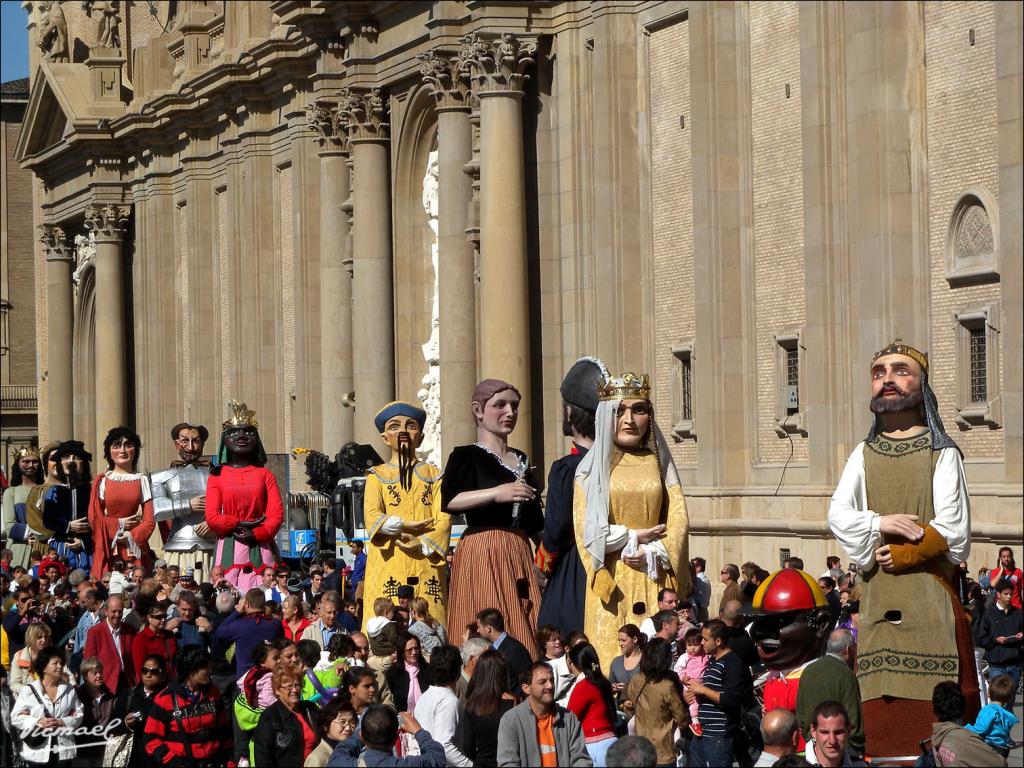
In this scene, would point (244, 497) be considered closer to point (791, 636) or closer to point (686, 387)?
point (791, 636)

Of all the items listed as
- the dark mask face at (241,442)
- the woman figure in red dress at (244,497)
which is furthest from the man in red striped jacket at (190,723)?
the dark mask face at (241,442)

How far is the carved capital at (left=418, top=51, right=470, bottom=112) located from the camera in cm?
3797

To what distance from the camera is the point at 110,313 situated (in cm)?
6159

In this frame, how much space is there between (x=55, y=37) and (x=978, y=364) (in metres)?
43.7

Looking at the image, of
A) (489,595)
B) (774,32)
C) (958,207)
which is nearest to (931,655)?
(489,595)

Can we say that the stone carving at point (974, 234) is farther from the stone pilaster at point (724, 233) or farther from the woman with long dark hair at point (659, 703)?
the woman with long dark hair at point (659, 703)

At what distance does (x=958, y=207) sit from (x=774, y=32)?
16.2 ft

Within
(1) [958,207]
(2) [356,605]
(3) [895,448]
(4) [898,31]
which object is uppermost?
(4) [898,31]

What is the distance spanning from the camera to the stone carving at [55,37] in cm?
6500

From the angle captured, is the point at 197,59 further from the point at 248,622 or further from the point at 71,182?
the point at 248,622

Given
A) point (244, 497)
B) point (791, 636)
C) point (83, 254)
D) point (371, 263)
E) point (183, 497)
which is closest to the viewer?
point (791, 636)

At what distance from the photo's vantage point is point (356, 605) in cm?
2167

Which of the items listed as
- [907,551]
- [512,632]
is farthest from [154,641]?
[907,551]

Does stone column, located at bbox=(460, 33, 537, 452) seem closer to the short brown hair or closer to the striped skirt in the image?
the short brown hair
